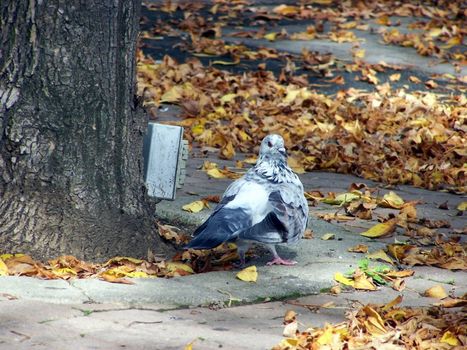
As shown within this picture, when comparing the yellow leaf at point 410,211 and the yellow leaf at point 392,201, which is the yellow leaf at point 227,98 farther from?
the yellow leaf at point 410,211

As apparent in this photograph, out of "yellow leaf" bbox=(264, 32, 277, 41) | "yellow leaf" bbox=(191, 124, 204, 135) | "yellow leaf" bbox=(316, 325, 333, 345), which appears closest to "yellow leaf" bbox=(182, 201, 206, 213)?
"yellow leaf" bbox=(316, 325, 333, 345)

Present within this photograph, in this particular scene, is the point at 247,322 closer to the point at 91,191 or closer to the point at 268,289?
the point at 268,289

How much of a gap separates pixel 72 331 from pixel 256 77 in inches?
235

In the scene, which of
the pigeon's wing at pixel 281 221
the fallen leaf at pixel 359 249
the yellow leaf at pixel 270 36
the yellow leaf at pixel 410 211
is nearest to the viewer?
the pigeon's wing at pixel 281 221

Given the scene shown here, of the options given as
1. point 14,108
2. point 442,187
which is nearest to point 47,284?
point 14,108

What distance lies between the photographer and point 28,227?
4211 mm

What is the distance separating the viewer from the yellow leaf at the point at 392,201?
5.58 metres

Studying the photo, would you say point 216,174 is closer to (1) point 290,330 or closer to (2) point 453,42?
(1) point 290,330

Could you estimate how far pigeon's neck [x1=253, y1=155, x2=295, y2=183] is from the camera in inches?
179

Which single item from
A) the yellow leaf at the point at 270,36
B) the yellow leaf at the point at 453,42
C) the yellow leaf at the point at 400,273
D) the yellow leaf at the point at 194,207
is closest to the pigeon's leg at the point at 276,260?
the yellow leaf at the point at 400,273

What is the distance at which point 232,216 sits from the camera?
4.24 m

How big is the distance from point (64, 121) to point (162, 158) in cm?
95

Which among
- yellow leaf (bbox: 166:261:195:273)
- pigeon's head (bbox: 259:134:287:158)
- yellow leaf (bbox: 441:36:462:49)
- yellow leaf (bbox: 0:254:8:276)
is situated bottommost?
yellow leaf (bbox: 166:261:195:273)

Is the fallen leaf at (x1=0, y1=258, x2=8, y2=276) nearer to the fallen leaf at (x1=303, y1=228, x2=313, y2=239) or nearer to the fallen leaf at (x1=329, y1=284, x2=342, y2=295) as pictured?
the fallen leaf at (x1=329, y1=284, x2=342, y2=295)
